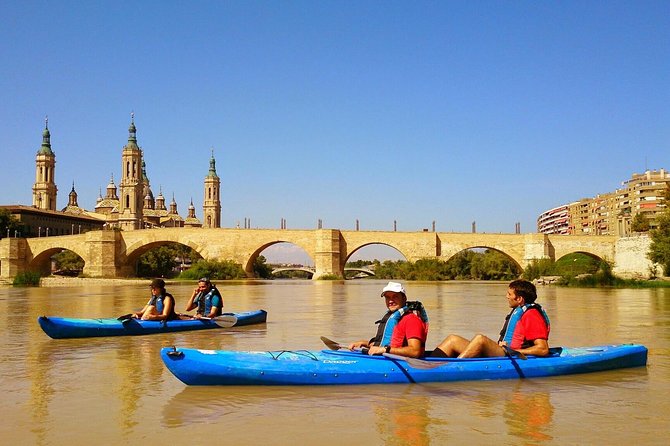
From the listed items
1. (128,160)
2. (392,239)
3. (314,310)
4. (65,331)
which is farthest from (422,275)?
(128,160)

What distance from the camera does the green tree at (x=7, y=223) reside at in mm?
67375

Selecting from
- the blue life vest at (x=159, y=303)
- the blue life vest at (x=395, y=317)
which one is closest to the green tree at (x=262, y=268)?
the blue life vest at (x=159, y=303)

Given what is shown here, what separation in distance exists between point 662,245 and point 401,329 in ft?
99.5

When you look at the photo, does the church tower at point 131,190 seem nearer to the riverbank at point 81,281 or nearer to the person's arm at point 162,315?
the riverbank at point 81,281

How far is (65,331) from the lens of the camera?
980cm

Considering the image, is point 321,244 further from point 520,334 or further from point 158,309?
point 520,334

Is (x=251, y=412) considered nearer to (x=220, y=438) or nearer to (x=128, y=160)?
(x=220, y=438)

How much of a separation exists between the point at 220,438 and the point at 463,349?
282cm

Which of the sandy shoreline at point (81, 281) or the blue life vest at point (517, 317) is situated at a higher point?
the blue life vest at point (517, 317)

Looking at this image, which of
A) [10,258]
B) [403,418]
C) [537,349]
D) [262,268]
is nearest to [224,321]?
[537,349]

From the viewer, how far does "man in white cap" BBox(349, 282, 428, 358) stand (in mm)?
6094

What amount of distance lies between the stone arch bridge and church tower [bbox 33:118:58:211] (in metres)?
47.5

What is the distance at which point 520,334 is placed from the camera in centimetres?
666

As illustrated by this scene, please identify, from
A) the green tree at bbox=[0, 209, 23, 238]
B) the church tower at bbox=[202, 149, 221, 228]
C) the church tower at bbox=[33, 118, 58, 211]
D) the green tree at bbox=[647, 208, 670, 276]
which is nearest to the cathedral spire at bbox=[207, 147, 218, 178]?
the church tower at bbox=[202, 149, 221, 228]
